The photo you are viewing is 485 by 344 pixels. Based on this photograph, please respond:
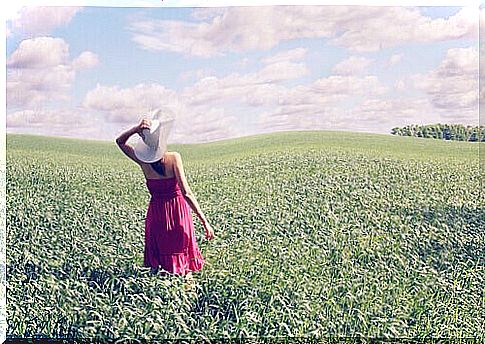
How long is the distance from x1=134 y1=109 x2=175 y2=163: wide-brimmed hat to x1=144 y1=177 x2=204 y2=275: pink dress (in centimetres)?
18

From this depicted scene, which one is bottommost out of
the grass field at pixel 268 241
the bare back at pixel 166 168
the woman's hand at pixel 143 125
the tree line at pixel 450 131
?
the grass field at pixel 268 241

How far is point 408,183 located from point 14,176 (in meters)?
2.68

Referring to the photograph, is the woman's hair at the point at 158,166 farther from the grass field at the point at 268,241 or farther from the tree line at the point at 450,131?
the tree line at the point at 450,131

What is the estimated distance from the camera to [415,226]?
601 cm

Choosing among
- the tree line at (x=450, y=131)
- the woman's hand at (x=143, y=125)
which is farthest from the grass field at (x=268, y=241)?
the woman's hand at (x=143, y=125)

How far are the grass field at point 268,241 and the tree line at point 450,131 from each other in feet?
0.18

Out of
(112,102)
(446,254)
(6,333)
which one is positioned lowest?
(6,333)

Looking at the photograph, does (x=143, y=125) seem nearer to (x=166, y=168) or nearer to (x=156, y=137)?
(x=156, y=137)

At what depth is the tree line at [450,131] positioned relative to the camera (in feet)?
19.5

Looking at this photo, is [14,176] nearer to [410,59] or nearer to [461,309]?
[410,59]

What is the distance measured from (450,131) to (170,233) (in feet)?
6.54

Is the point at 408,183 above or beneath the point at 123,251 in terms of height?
above

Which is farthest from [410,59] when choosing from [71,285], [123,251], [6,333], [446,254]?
[6,333]

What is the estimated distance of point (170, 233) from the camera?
5.99 metres
